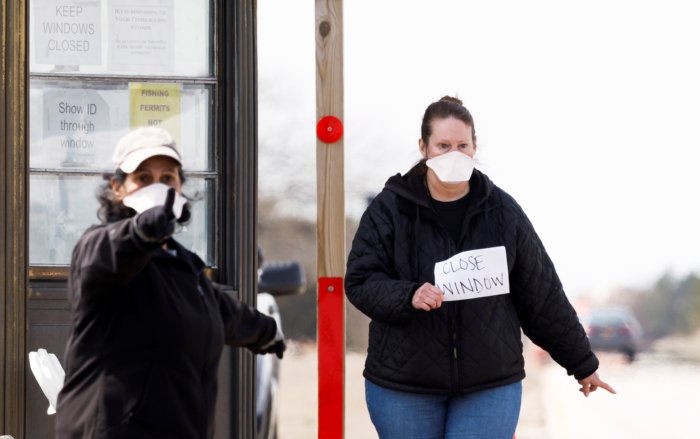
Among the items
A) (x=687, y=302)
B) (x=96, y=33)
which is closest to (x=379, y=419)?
(x=96, y=33)

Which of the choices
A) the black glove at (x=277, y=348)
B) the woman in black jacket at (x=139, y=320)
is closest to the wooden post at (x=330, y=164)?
the black glove at (x=277, y=348)

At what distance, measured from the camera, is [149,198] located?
10.6ft

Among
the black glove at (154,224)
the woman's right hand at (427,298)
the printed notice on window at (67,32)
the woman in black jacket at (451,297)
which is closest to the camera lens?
the black glove at (154,224)

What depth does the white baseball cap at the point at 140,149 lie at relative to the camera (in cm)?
328

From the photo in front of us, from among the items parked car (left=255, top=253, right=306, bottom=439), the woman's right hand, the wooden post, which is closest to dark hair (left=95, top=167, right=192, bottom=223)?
the woman's right hand

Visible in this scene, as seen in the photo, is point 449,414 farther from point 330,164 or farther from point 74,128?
point 74,128

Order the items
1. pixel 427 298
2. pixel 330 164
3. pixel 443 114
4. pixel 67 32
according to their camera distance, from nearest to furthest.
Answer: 1. pixel 427 298
2. pixel 443 114
3. pixel 330 164
4. pixel 67 32

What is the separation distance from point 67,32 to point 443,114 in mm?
1635

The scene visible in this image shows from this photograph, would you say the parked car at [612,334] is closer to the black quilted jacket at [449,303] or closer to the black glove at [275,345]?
the black quilted jacket at [449,303]

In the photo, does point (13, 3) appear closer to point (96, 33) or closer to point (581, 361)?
point (96, 33)

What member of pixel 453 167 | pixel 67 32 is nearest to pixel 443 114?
pixel 453 167

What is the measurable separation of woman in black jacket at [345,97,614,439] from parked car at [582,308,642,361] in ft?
26.2

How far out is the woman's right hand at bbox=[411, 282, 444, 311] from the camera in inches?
153

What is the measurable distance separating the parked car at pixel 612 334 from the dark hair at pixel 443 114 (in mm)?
8036
